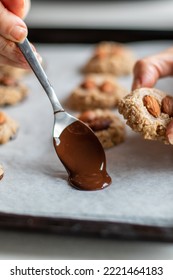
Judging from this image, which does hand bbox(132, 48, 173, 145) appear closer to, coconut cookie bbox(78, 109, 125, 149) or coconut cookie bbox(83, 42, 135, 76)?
coconut cookie bbox(78, 109, 125, 149)

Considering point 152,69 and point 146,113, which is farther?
point 152,69

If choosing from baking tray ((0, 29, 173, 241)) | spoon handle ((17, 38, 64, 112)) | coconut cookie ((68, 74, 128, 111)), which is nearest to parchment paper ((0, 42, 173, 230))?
baking tray ((0, 29, 173, 241))

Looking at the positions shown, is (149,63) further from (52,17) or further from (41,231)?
(52,17)

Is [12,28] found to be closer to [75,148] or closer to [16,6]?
[16,6]

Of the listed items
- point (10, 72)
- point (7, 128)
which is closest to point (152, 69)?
point (7, 128)

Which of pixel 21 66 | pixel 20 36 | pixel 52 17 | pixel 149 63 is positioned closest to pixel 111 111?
pixel 149 63
